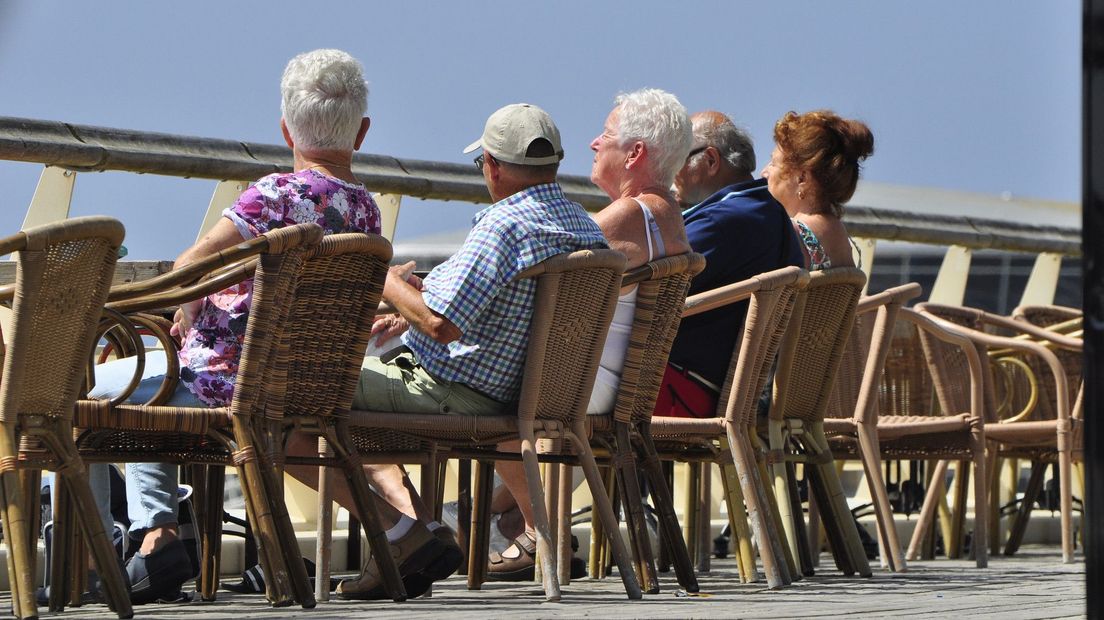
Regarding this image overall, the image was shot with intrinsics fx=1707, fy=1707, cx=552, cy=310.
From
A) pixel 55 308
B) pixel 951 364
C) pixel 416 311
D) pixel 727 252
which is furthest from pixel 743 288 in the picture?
pixel 951 364

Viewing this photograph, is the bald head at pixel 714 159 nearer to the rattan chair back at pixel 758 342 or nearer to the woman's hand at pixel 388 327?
the rattan chair back at pixel 758 342

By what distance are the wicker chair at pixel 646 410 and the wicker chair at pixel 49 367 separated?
1.42m

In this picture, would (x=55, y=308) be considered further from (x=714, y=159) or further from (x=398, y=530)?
(x=714, y=159)

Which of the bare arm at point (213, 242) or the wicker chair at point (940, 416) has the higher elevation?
the bare arm at point (213, 242)

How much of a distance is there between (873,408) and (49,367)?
2.96 meters

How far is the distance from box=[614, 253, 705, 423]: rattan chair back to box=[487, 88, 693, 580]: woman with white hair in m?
0.05

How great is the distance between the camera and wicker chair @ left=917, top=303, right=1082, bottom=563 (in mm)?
5977

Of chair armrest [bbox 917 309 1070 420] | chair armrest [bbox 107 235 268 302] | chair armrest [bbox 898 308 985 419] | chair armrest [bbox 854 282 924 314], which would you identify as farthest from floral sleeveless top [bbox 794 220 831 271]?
chair armrest [bbox 107 235 268 302]

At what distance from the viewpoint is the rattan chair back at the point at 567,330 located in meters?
3.91

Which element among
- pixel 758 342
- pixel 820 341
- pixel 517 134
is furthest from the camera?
pixel 820 341

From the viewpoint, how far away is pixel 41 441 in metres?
3.19

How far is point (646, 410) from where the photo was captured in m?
4.37

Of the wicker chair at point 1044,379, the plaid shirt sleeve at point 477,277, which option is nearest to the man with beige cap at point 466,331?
the plaid shirt sleeve at point 477,277

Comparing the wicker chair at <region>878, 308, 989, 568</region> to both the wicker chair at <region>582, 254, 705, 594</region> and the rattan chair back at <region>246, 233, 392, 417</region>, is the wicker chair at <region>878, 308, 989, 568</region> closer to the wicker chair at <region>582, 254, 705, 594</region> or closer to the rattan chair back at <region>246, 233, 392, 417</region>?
the wicker chair at <region>582, 254, 705, 594</region>
